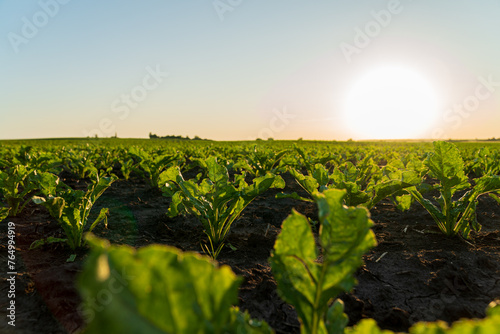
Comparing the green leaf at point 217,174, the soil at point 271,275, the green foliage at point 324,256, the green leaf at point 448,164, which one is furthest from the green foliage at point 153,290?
the green leaf at point 448,164

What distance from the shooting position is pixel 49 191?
9.99ft

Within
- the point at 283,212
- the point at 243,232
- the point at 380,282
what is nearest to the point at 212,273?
the point at 380,282

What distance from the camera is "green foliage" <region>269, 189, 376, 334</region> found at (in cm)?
101

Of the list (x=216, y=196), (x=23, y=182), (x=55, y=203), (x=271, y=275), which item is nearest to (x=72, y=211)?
(x=55, y=203)

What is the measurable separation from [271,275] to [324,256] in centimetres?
137

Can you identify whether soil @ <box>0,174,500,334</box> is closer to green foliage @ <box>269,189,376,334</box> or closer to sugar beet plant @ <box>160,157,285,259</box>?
sugar beet plant @ <box>160,157,285,259</box>

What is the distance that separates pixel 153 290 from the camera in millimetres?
570

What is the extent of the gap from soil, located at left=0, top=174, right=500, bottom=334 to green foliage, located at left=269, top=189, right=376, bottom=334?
2.47 ft

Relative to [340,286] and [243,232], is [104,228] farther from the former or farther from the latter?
[340,286]

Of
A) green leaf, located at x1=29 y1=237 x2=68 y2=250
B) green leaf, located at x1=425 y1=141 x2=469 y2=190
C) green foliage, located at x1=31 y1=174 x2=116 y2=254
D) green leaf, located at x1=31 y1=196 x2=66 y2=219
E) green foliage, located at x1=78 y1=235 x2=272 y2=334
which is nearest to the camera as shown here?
green foliage, located at x1=78 y1=235 x2=272 y2=334

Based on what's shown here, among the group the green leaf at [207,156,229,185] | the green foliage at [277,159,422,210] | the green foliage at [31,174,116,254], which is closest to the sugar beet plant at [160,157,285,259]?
the green leaf at [207,156,229,185]

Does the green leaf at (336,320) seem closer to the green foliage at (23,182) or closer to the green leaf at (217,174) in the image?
the green leaf at (217,174)

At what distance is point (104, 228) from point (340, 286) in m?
3.12

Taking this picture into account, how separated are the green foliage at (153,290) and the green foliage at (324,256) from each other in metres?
0.40
